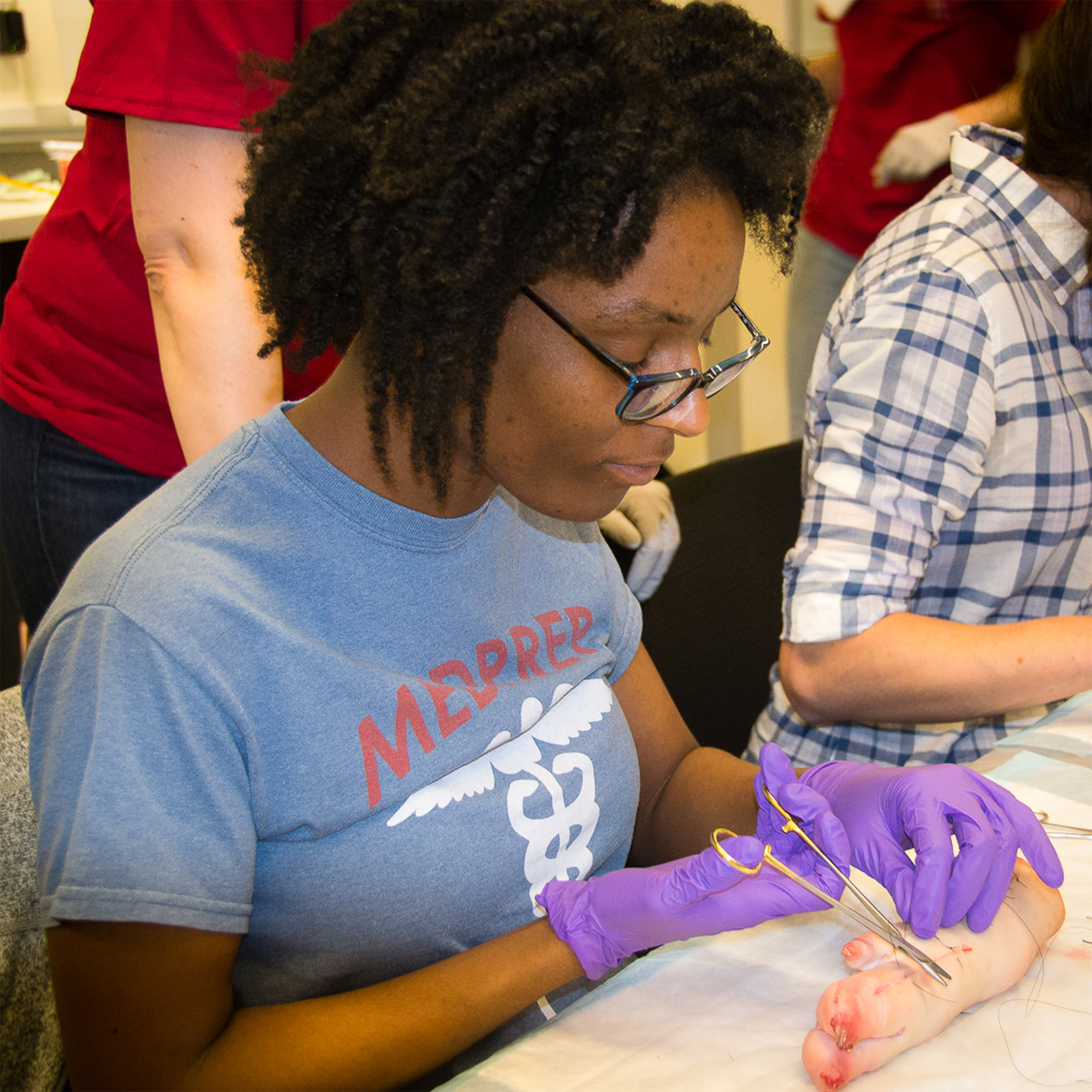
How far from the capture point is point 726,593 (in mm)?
1524

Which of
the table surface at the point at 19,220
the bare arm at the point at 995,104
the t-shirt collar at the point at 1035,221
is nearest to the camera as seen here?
the t-shirt collar at the point at 1035,221

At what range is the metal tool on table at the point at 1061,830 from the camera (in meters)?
1.01

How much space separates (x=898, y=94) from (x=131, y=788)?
6.81 feet

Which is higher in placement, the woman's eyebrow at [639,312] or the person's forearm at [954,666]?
the woman's eyebrow at [639,312]

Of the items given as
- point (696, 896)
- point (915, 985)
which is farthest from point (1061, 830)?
point (696, 896)

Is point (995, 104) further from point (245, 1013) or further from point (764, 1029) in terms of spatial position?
point (245, 1013)

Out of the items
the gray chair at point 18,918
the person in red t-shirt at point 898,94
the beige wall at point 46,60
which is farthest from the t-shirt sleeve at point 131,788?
the beige wall at point 46,60

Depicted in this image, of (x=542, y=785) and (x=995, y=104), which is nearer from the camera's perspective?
(x=542, y=785)

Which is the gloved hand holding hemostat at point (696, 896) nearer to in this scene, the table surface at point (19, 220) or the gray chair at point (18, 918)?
the gray chair at point (18, 918)

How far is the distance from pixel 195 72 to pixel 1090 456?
1101 mm

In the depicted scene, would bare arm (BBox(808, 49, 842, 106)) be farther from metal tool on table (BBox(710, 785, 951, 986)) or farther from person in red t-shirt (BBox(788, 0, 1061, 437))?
metal tool on table (BBox(710, 785, 951, 986))

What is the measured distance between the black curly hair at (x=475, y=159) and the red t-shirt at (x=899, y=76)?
1.32m

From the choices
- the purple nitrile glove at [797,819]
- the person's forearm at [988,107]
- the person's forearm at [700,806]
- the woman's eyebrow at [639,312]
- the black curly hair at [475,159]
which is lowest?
the person's forearm at [700,806]

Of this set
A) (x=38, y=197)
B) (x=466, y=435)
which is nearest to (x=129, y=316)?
(x=466, y=435)
